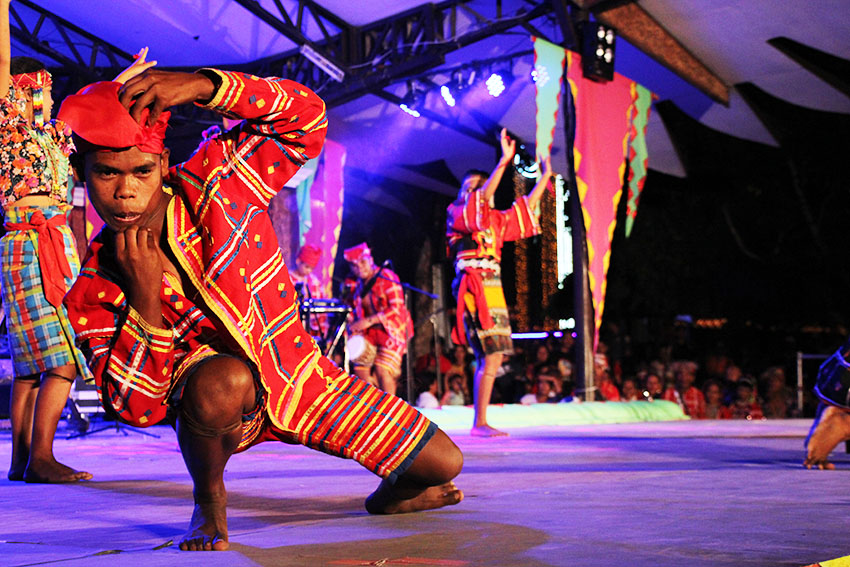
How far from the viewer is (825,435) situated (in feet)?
11.2

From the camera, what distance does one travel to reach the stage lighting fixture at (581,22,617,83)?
8.70 m

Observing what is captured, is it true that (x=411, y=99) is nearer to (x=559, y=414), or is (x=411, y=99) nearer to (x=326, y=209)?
(x=326, y=209)

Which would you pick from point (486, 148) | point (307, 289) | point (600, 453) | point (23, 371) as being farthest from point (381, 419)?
point (486, 148)

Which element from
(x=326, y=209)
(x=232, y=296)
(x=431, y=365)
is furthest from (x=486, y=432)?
(x=326, y=209)

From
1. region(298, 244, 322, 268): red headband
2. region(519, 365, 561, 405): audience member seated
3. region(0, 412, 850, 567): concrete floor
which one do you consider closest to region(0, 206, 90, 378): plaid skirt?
region(0, 412, 850, 567): concrete floor

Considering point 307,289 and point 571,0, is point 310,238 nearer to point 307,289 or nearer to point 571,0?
point 307,289

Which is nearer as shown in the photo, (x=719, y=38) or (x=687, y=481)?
(x=687, y=481)

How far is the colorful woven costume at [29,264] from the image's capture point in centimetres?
336

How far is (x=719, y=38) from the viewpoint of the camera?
32.1 feet

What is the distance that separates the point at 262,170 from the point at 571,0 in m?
7.32

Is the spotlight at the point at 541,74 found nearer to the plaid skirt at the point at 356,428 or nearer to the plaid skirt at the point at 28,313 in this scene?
the plaid skirt at the point at 28,313

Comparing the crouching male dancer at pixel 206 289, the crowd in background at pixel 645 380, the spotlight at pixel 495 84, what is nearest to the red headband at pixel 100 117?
the crouching male dancer at pixel 206 289

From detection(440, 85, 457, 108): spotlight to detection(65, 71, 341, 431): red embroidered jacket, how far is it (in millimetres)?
9126

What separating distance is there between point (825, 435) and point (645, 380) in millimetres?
6633
